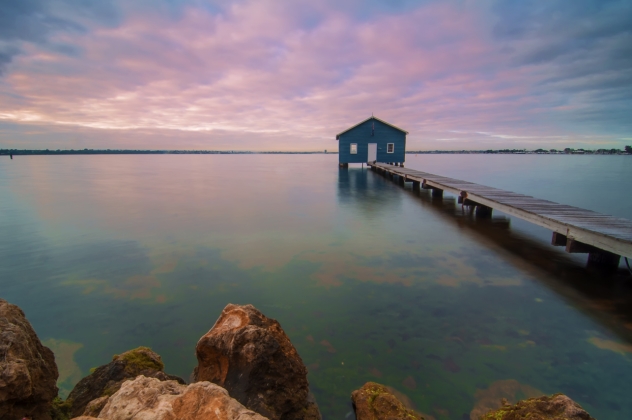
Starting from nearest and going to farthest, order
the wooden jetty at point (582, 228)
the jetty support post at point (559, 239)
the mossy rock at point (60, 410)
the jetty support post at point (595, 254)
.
→ the mossy rock at point (60, 410), the wooden jetty at point (582, 228), the jetty support post at point (595, 254), the jetty support post at point (559, 239)

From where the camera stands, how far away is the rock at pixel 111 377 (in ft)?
9.00

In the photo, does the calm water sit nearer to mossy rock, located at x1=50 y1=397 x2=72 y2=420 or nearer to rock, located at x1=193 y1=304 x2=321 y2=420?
rock, located at x1=193 y1=304 x2=321 y2=420

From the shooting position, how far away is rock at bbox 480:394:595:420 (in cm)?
232

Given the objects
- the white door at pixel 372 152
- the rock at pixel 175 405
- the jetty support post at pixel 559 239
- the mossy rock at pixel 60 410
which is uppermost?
the white door at pixel 372 152

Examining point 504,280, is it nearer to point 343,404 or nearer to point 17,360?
point 343,404

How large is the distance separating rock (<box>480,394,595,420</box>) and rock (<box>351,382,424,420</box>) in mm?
736

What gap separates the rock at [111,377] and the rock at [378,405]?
1.71m

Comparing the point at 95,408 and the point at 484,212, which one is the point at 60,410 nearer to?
the point at 95,408

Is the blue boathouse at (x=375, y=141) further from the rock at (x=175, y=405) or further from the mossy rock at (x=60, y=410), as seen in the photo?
the rock at (x=175, y=405)

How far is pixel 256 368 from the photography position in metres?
2.65

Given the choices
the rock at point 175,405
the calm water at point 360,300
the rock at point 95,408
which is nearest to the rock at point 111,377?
the rock at point 95,408

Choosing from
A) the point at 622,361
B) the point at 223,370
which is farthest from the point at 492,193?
the point at 223,370

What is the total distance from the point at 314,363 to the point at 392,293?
2159 millimetres

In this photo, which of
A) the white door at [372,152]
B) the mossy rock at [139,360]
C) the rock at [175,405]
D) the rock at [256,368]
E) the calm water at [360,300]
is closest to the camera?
the rock at [175,405]
